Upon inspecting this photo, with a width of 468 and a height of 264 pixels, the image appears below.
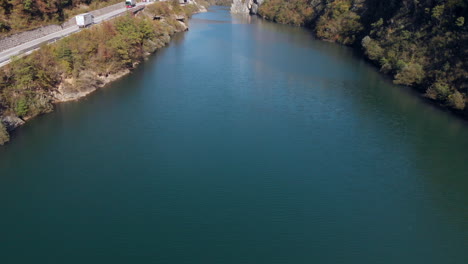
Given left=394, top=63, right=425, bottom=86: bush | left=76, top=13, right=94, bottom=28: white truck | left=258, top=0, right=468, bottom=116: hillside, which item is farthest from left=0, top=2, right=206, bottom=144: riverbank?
left=258, top=0, right=468, bottom=116: hillside

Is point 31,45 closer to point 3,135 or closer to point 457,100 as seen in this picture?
point 3,135

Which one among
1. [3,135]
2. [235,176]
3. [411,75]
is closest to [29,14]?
[3,135]

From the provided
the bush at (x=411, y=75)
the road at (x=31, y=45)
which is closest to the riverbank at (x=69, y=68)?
the road at (x=31, y=45)

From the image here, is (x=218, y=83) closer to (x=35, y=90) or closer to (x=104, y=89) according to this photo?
(x=104, y=89)

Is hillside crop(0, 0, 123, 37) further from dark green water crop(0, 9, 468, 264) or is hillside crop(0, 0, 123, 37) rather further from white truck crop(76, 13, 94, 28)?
dark green water crop(0, 9, 468, 264)

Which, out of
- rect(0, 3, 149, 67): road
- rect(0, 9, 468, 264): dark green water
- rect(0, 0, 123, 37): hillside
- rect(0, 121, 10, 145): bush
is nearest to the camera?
rect(0, 9, 468, 264): dark green water

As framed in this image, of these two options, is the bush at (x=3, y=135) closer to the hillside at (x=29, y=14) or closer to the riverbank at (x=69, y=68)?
the riverbank at (x=69, y=68)

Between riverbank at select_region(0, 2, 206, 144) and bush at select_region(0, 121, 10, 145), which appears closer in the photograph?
bush at select_region(0, 121, 10, 145)
